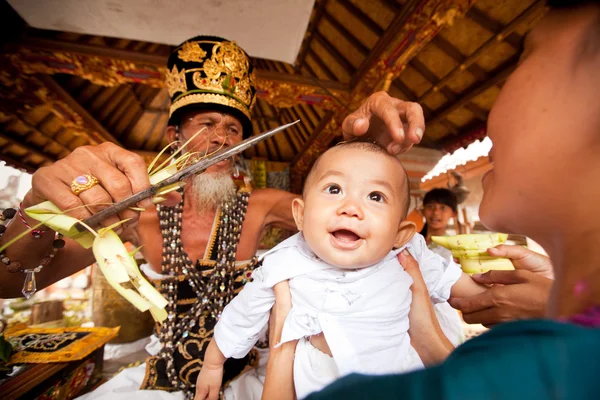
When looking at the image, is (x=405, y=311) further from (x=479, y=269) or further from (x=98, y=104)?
(x=98, y=104)

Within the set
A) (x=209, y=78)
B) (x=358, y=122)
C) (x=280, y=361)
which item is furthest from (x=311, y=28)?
(x=280, y=361)

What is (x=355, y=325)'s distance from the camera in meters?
0.93

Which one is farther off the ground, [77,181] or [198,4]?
[198,4]

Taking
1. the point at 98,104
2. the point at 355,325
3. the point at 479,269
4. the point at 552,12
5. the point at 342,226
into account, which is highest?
the point at 98,104

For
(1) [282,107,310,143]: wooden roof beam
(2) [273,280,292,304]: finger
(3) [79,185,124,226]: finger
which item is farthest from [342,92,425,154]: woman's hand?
(1) [282,107,310,143]: wooden roof beam

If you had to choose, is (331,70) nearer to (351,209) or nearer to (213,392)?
(351,209)

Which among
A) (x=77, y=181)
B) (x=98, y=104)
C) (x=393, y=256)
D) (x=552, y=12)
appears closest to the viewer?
(x=552, y=12)

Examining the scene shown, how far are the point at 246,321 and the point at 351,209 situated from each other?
63cm

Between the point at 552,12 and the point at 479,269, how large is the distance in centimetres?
139

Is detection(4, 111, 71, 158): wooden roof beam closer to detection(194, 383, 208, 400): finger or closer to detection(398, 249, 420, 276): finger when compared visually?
detection(194, 383, 208, 400): finger

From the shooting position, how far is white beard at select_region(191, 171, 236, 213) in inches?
80.0

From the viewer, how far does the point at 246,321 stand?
109 centimetres

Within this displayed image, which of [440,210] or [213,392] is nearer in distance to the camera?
[213,392]

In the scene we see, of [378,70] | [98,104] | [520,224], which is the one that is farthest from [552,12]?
[98,104]
